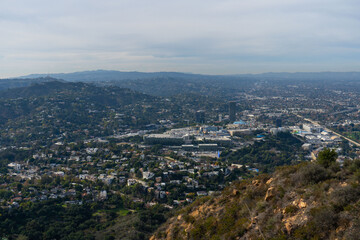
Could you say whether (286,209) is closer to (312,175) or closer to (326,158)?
(312,175)

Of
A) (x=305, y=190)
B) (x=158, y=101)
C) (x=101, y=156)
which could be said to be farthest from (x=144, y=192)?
(x=158, y=101)

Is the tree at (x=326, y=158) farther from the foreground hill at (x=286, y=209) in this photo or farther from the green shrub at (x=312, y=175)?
the green shrub at (x=312, y=175)

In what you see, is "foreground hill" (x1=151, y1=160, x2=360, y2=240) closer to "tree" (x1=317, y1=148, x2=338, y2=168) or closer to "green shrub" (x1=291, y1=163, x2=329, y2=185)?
"green shrub" (x1=291, y1=163, x2=329, y2=185)

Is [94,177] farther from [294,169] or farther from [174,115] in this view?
[174,115]

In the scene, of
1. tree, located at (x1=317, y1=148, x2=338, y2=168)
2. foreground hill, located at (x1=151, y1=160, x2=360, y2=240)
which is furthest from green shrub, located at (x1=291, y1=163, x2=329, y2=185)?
tree, located at (x1=317, y1=148, x2=338, y2=168)

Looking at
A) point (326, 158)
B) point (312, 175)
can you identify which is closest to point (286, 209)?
point (312, 175)

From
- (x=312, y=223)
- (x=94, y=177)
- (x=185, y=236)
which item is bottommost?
(x=94, y=177)

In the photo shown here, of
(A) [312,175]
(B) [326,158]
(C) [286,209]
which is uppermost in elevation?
(B) [326,158]

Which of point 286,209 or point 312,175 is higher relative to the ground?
point 312,175

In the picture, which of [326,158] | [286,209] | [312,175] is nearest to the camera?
[286,209]
